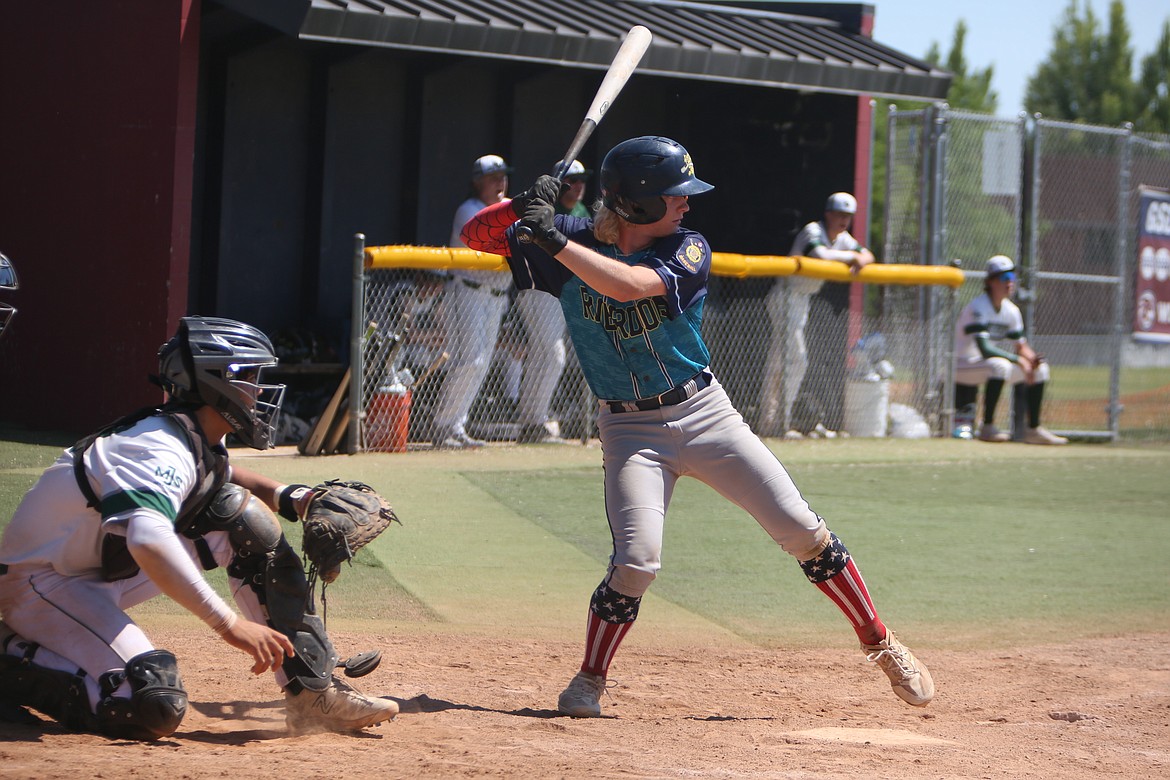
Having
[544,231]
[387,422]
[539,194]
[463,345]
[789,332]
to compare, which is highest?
[539,194]

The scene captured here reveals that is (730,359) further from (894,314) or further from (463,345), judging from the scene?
(463,345)

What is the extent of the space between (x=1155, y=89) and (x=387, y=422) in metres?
42.6

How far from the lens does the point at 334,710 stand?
12.9 ft

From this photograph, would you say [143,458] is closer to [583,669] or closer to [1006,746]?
[583,669]

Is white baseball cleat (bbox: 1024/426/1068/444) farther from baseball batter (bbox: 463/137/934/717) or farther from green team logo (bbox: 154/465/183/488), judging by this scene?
green team logo (bbox: 154/465/183/488)

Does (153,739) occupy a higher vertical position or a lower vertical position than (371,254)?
lower

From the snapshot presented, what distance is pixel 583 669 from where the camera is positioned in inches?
173

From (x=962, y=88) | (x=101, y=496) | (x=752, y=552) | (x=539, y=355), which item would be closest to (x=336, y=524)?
(x=101, y=496)

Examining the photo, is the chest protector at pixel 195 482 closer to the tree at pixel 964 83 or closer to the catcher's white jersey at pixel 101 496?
the catcher's white jersey at pixel 101 496

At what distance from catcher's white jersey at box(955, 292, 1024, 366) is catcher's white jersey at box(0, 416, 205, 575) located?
8883 millimetres

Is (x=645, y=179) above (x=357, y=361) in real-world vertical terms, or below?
above

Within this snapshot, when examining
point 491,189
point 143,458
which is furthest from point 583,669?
point 491,189

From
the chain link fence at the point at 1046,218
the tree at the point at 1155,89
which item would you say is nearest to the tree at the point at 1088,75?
the tree at the point at 1155,89

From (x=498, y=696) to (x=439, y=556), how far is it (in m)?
2.00
